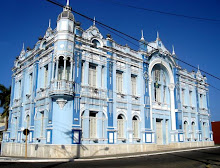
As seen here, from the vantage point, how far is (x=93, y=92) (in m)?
19.7

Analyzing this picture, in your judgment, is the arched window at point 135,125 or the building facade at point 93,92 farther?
the arched window at point 135,125

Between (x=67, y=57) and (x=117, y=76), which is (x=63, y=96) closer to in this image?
(x=67, y=57)

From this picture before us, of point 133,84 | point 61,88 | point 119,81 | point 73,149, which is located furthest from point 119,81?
point 73,149

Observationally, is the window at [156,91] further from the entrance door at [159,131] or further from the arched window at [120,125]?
the arched window at [120,125]

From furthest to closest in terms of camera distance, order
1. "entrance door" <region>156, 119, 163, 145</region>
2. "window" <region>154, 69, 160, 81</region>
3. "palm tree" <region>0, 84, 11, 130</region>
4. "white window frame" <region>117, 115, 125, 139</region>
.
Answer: "palm tree" <region>0, 84, 11, 130</region> → "window" <region>154, 69, 160, 81</region> → "entrance door" <region>156, 119, 163, 145</region> → "white window frame" <region>117, 115, 125, 139</region>

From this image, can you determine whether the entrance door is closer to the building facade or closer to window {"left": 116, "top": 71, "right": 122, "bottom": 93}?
the building facade

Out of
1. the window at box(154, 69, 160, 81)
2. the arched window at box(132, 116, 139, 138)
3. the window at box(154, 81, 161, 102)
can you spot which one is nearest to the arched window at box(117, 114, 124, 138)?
the arched window at box(132, 116, 139, 138)

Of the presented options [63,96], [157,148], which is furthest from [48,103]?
[157,148]

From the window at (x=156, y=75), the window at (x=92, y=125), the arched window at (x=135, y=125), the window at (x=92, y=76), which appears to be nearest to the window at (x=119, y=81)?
the window at (x=92, y=76)

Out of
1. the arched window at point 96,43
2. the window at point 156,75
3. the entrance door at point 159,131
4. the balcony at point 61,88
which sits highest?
the arched window at point 96,43

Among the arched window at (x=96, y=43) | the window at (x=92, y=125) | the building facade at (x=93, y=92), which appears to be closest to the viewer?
the building facade at (x=93, y=92)

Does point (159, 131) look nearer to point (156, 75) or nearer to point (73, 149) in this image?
point (156, 75)

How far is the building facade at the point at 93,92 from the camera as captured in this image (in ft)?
59.3

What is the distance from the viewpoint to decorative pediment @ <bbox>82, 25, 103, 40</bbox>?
66.8 ft
